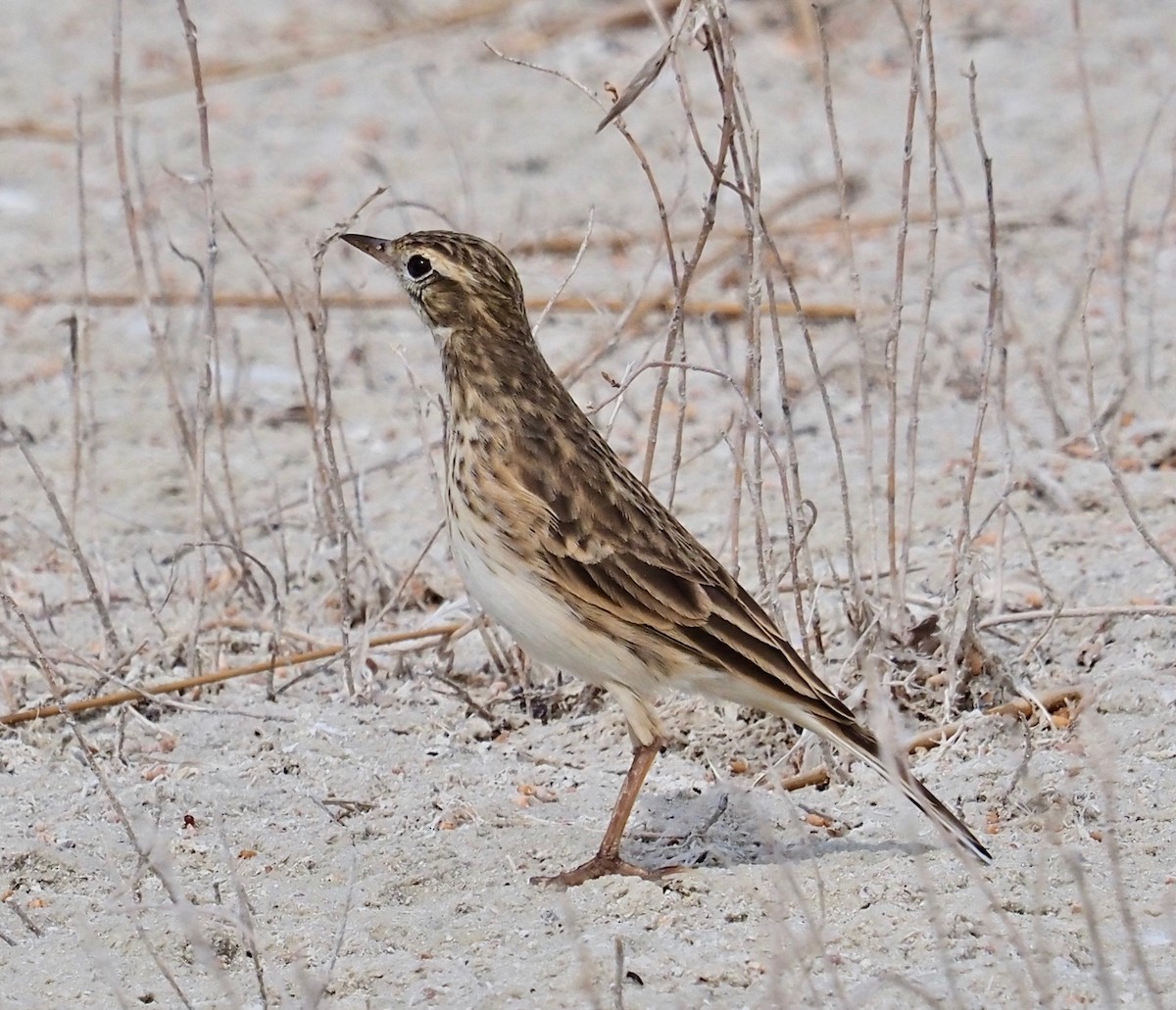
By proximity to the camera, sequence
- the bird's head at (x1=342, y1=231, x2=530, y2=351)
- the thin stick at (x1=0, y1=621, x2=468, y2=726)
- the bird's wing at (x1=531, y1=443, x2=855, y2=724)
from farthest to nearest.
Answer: the thin stick at (x1=0, y1=621, x2=468, y2=726) < the bird's head at (x1=342, y1=231, x2=530, y2=351) < the bird's wing at (x1=531, y1=443, x2=855, y2=724)

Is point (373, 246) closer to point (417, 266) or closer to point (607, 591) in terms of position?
point (417, 266)

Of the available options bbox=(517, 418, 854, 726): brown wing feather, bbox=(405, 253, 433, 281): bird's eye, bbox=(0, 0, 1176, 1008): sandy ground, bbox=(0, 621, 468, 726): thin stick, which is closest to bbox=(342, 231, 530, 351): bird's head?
bbox=(405, 253, 433, 281): bird's eye

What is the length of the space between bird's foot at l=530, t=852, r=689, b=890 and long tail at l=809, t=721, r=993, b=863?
0.42 metres

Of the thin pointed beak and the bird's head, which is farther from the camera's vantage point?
the thin pointed beak

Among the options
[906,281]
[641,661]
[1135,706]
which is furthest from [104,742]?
[906,281]

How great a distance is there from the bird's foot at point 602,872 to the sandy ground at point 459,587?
5 centimetres

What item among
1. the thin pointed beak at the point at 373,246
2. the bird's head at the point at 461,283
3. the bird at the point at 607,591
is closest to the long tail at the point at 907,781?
the bird at the point at 607,591

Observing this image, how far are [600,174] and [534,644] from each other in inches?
200

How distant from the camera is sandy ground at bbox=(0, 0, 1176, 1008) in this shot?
3.70 m

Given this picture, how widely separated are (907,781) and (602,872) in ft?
2.43

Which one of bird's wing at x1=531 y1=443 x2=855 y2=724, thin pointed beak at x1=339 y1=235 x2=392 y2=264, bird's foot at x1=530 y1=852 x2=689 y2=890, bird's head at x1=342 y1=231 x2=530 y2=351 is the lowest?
bird's foot at x1=530 y1=852 x2=689 y2=890

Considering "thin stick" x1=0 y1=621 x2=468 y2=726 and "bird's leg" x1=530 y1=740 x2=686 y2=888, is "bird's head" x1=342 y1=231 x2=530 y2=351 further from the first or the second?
"bird's leg" x1=530 y1=740 x2=686 y2=888

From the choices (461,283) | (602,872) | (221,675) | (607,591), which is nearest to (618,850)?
(602,872)

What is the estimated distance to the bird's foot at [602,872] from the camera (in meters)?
4.00
